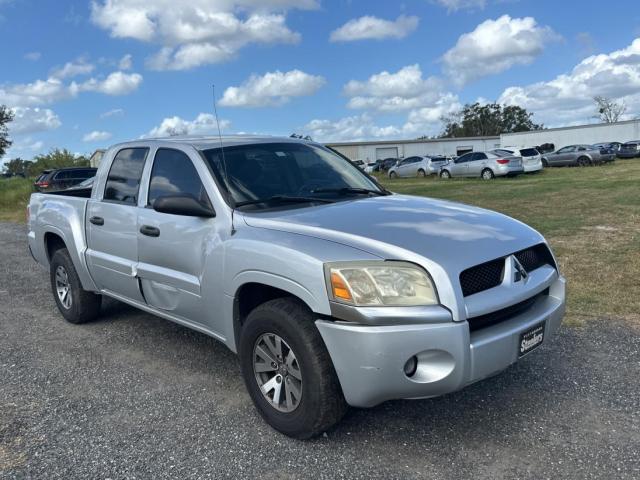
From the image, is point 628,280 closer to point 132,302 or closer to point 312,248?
point 312,248

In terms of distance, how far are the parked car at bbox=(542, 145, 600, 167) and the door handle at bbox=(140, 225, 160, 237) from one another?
1422 inches

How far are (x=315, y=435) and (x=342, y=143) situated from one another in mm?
64462

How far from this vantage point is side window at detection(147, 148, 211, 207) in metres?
4.00

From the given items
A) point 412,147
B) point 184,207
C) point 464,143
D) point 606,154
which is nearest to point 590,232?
→ point 184,207

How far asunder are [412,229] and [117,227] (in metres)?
2.63

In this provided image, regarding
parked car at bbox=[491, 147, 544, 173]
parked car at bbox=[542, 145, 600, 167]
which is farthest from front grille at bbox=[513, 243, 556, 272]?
parked car at bbox=[542, 145, 600, 167]

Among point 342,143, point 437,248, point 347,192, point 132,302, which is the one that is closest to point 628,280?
point 347,192

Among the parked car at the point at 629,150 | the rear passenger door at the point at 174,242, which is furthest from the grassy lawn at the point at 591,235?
the parked car at the point at 629,150

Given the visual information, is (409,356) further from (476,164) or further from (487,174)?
(476,164)

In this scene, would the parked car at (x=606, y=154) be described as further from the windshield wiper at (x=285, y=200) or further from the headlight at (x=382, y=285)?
the headlight at (x=382, y=285)

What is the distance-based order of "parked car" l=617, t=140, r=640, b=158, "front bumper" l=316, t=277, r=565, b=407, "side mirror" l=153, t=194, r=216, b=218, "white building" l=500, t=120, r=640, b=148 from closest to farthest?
"front bumper" l=316, t=277, r=565, b=407 → "side mirror" l=153, t=194, r=216, b=218 → "parked car" l=617, t=140, r=640, b=158 → "white building" l=500, t=120, r=640, b=148

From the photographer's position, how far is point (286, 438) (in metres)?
3.30

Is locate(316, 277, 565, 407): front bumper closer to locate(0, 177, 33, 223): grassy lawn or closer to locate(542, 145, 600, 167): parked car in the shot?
locate(0, 177, 33, 223): grassy lawn

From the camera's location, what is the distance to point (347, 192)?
424cm
